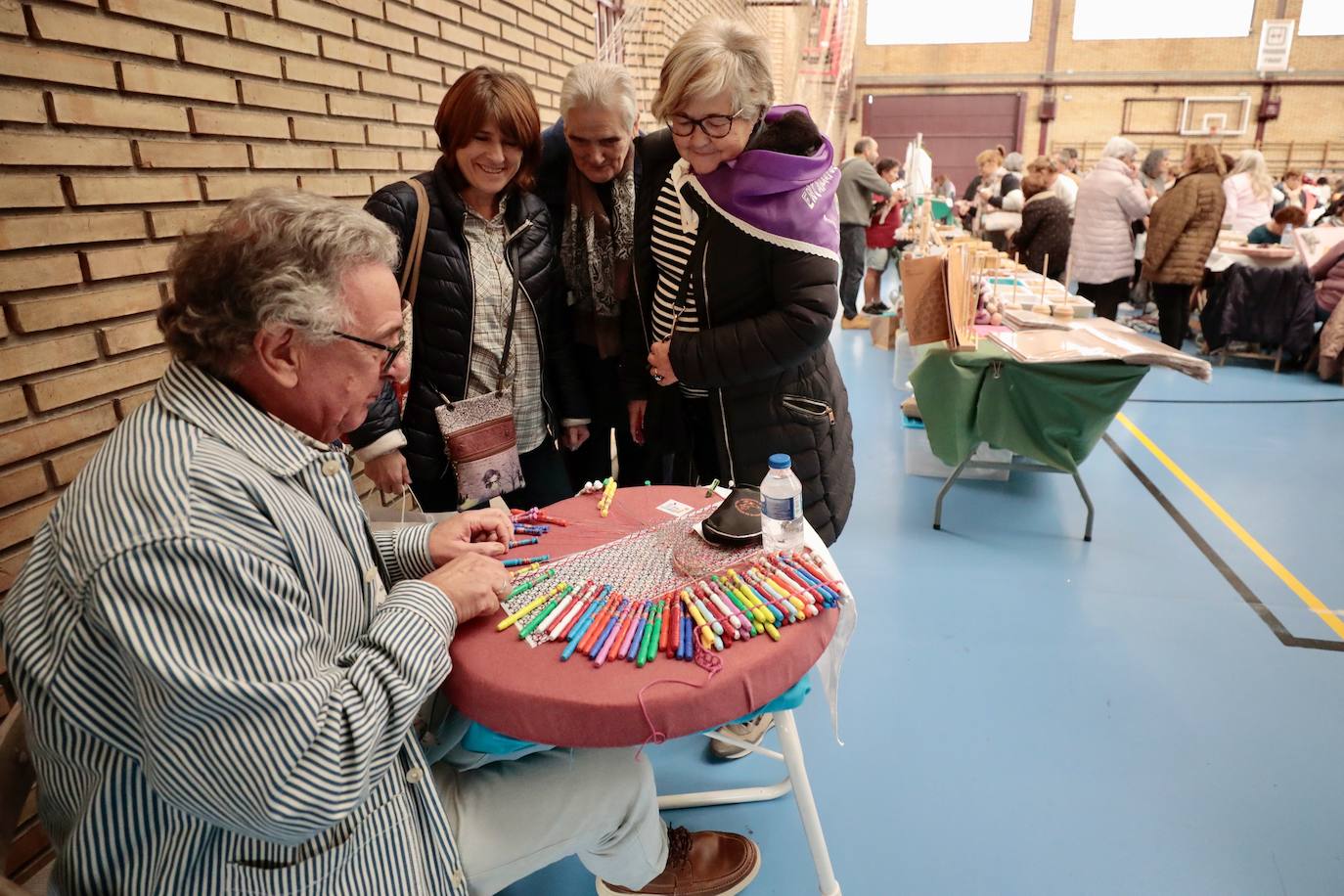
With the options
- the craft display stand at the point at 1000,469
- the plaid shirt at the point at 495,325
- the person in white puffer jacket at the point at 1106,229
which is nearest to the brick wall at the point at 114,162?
the plaid shirt at the point at 495,325

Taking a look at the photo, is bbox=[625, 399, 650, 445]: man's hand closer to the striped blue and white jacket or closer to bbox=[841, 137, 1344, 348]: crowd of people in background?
the striped blue and white jacket

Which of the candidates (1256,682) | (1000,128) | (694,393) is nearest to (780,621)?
(694,393)

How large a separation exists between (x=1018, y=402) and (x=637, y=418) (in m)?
2.16

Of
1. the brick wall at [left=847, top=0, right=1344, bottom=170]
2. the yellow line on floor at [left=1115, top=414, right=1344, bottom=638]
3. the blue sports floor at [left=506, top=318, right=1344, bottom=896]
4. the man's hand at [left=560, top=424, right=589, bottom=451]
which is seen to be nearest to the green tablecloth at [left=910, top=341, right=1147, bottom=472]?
the blue sports floor at [left=506, top=318, right=1344, bottom=896]

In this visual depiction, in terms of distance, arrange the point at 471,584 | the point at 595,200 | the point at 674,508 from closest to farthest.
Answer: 1. the point at 471,584
2. the point at 674,508
3. the point at 595,200

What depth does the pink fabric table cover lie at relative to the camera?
1.25m

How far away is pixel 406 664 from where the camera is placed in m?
1.19

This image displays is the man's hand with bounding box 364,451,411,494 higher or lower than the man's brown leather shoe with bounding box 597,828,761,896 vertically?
higher

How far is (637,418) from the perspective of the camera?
255 centimetres

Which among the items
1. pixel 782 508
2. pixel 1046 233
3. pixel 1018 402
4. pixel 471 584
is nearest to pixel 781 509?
pixel 782 508

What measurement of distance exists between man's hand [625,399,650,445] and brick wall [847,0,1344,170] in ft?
71.8

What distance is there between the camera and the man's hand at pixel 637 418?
8.30 feet

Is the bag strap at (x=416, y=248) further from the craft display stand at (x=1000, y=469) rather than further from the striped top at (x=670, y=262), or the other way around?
the craft display stand at (x=1000, y=469)

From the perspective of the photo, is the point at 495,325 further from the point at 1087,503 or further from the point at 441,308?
the point at 1087,503
